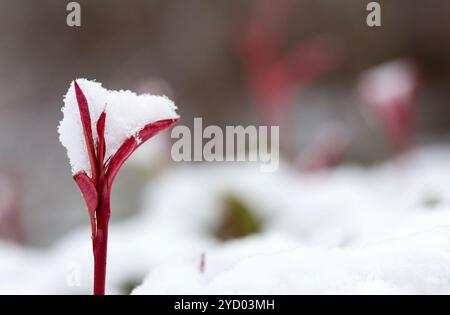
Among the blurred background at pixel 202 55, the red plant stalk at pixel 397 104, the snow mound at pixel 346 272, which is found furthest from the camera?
the blurred background at pixel 202 55

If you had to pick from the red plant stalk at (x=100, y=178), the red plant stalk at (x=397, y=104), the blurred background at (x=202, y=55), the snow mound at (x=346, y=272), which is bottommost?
the snow mound at (x=346, y=272)

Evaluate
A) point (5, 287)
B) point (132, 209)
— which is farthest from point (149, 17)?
point (5, 287)

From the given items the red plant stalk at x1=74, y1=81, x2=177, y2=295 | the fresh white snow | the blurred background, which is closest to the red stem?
the red plant stalk at x1=74, y1=81, x2=177, y2=295

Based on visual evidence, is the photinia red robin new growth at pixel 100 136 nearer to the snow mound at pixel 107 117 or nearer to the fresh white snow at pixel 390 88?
the snow mound at pixel 107 117

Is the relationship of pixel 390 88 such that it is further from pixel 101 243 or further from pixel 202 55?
pixel 202 55

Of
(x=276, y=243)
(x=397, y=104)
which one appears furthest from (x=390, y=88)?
(x=276, y=243)

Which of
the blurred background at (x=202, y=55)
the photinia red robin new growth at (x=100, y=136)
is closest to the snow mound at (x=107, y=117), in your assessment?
the photinia red robin new growth at (x=100, y=136)

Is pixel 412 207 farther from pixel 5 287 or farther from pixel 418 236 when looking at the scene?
pixel 5 287
